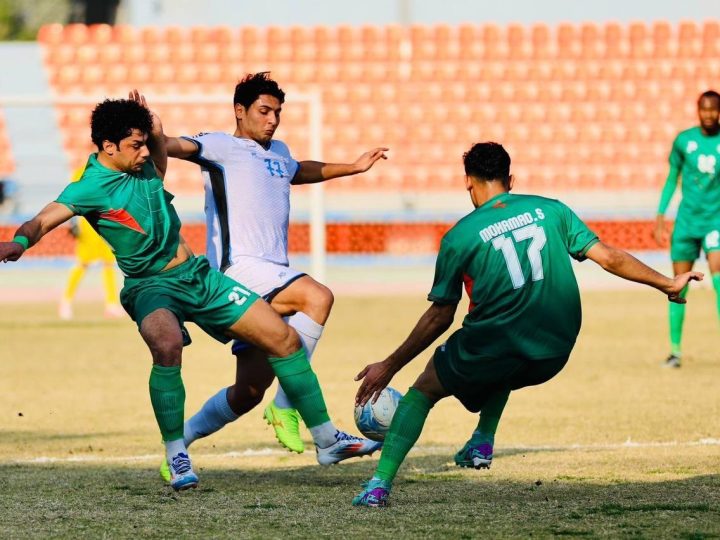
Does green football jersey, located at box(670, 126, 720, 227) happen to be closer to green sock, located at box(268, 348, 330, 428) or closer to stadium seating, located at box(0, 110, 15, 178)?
green sock, located at box(268, 348, 330, 428)

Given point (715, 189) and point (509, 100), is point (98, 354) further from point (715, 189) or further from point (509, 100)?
point (509, 100)

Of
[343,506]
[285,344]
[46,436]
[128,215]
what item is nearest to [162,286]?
[128,215]

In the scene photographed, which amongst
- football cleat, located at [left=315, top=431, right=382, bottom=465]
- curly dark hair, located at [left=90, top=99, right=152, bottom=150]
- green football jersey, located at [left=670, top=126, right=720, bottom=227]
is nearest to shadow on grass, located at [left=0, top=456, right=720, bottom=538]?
football cleat, located at [left=315, top=431, right=382, bottom=465]

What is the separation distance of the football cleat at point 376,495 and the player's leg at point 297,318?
1134 millimetres

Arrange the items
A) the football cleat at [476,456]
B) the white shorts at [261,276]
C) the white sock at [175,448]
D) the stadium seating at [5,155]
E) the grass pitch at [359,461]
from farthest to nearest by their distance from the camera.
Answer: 1. the stadium seating at [5,155]
2. the white shorts at [261,276]
3. the football cleat at [476,456]
4. the white sock at [175,448]
5. the grass pitch at [359,461]

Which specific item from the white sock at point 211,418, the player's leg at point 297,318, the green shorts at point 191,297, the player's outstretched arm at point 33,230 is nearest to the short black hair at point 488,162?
the green shorts at point 191,297

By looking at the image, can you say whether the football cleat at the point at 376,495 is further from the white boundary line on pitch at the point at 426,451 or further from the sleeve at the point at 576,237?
the white boundary line on pitch at the point at 426,451

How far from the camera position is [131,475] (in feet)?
22.9

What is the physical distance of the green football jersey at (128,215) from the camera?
6.25 meters

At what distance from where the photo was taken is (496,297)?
5555mm

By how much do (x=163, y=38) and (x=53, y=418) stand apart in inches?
686

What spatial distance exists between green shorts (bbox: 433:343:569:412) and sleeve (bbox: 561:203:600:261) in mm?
451

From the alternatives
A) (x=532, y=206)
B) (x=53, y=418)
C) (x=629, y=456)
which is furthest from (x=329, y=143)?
(x=532, y=206)

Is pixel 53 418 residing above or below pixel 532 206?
below
